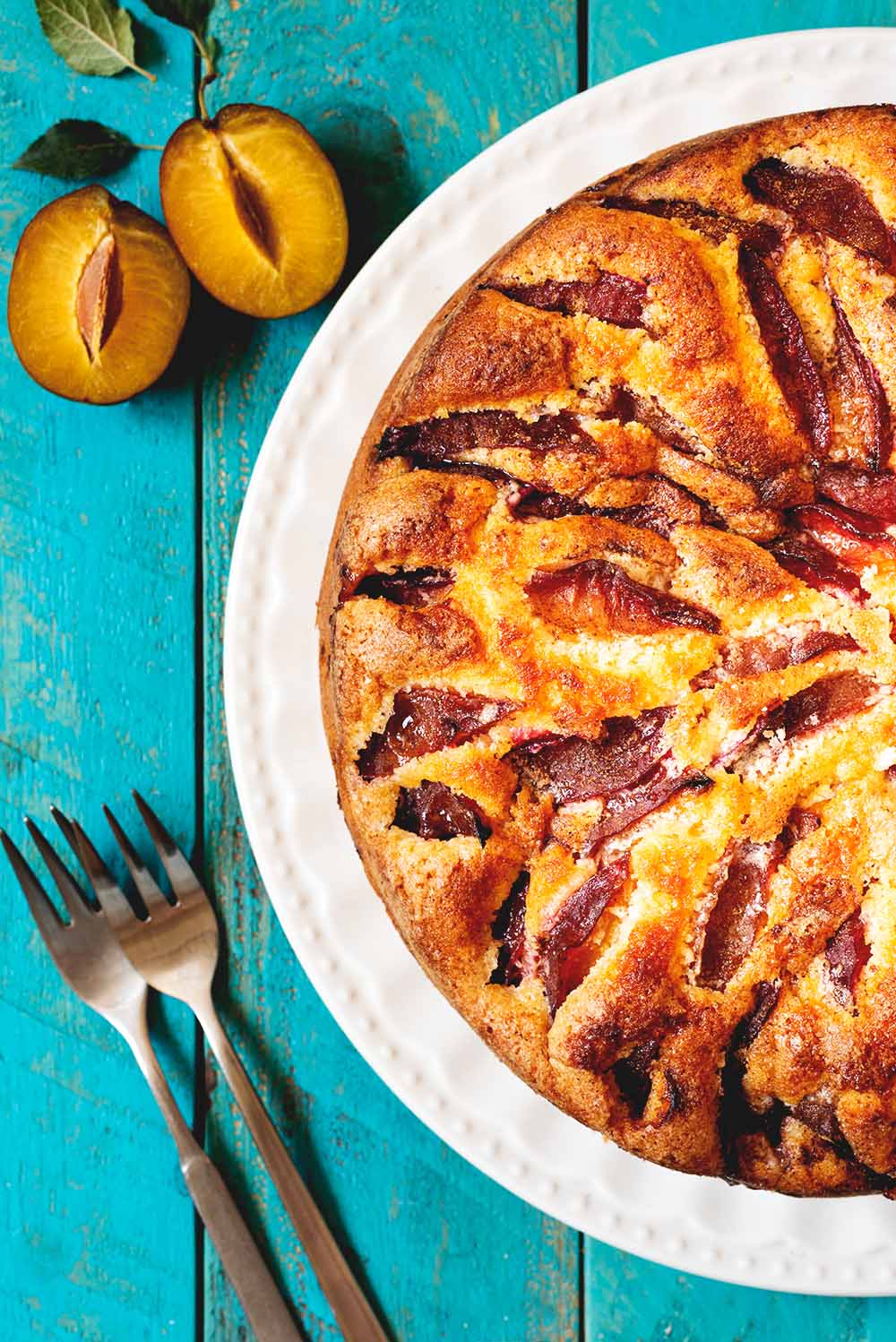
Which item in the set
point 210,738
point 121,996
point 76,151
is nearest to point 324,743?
point 210,738

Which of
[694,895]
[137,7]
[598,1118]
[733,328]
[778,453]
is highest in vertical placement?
[137,7]

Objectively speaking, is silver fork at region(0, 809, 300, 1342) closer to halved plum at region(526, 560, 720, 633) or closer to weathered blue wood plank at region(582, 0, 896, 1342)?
weathered blue wood plank at region(582, 0, 896, 1342)

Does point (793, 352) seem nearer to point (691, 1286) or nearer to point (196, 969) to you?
point (196, 969)

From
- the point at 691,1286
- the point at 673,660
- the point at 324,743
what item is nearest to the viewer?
the point at 673,660

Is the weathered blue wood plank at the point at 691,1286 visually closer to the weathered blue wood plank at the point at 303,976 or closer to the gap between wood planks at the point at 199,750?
the weathered blue wood plank at the point at 303,976

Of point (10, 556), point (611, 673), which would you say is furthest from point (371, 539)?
point (10, 556)

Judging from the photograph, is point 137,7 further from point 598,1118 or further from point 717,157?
point 598,1118
